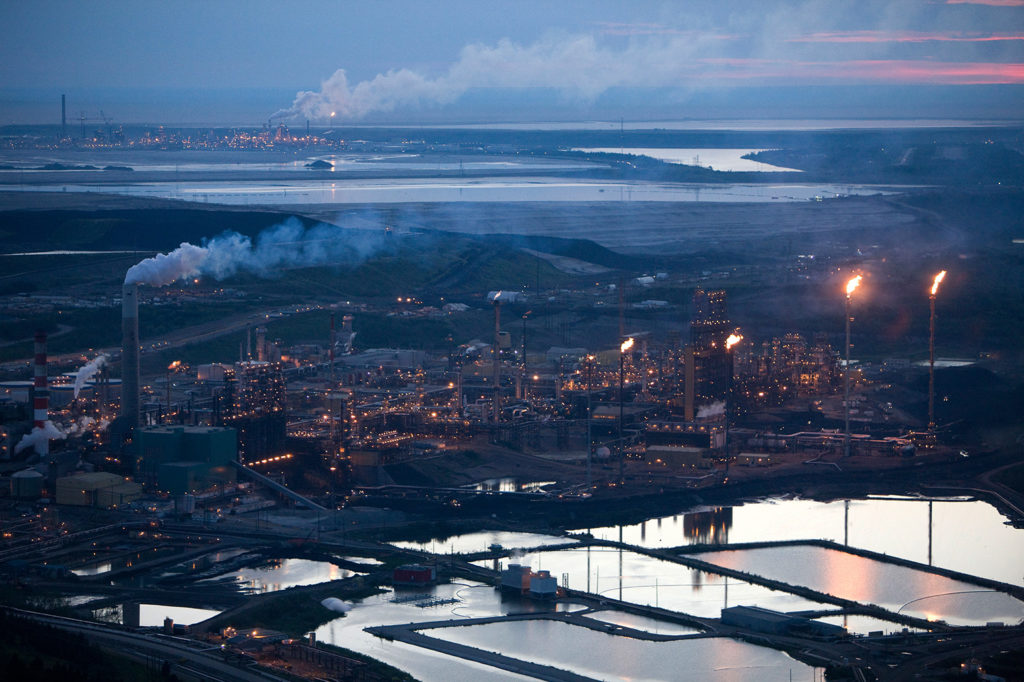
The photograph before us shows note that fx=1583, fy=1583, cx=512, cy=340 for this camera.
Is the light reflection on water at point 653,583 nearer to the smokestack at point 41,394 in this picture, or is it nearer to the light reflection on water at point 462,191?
the smokestack at point 41,394

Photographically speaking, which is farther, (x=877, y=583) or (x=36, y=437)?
(x=36, y=437)

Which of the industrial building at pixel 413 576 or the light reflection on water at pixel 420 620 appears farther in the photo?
the industrial building at pixel 413 576

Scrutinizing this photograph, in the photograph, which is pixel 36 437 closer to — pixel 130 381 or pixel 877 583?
pixel 130 381

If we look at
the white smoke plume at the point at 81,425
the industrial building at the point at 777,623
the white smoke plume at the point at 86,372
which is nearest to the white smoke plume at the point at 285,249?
the white smoke plume at the point at 86,372

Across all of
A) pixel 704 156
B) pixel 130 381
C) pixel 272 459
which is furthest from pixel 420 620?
pixel 704 156

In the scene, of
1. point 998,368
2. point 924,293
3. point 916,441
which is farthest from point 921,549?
point 924,293

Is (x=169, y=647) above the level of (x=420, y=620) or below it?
above

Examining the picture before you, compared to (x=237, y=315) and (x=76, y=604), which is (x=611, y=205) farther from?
(x=76, y=604)

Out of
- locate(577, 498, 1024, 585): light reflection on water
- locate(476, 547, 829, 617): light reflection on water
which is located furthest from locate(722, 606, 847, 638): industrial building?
locate(577, 498, 1024, 585): light reflection on water
